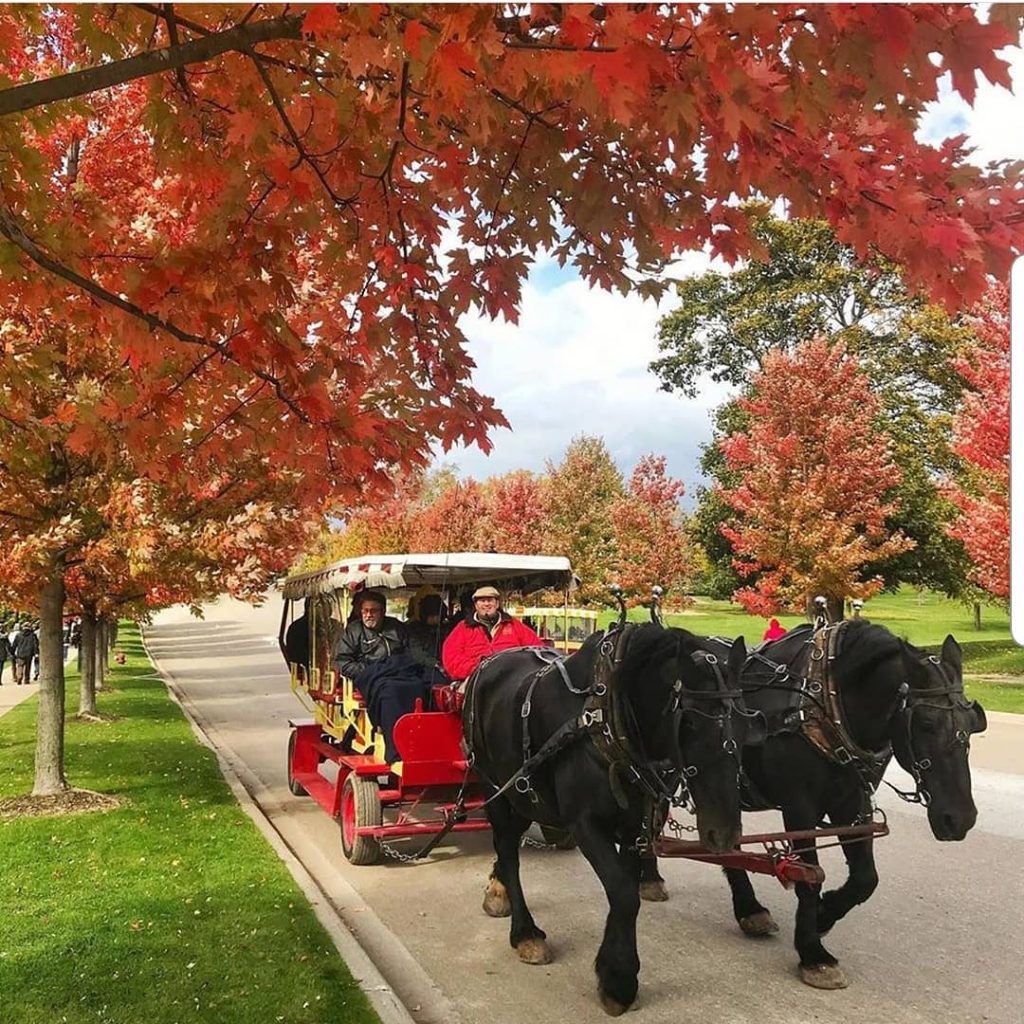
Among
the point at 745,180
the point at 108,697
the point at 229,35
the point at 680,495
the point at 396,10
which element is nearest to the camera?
the point at 396,10

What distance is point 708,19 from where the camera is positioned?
2500 mm

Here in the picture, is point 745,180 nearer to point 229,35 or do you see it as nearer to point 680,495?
point 229,35

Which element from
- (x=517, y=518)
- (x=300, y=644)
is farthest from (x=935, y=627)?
(x=300, y=644)

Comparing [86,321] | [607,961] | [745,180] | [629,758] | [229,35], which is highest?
[229,35]

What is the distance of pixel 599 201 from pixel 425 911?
15.9 feet

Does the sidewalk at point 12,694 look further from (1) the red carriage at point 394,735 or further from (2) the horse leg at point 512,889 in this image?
(2) the horse leg at point 512,889

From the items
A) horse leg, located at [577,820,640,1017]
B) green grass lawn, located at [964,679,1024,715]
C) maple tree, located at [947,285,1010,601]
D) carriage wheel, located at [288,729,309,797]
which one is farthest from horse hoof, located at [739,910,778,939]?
green grass lawn, located at [964,679,1024,715]

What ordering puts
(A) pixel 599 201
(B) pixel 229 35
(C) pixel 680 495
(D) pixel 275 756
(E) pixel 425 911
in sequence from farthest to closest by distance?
(C) pixel 680 495, (D) pixel 275 756, (E) pixel 425 911, (A) pixel 599 201, (B) pixel 229 35

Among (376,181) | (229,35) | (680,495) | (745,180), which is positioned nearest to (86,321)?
(376,181)

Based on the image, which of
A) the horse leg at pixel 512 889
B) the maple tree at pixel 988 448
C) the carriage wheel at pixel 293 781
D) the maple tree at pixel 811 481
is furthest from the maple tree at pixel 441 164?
the maple tree at pixel 811 481

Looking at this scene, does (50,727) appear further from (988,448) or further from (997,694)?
(997,694)

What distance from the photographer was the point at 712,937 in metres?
5.73

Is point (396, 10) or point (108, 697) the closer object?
point (396, 10)

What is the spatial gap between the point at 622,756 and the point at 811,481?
16165 mm
